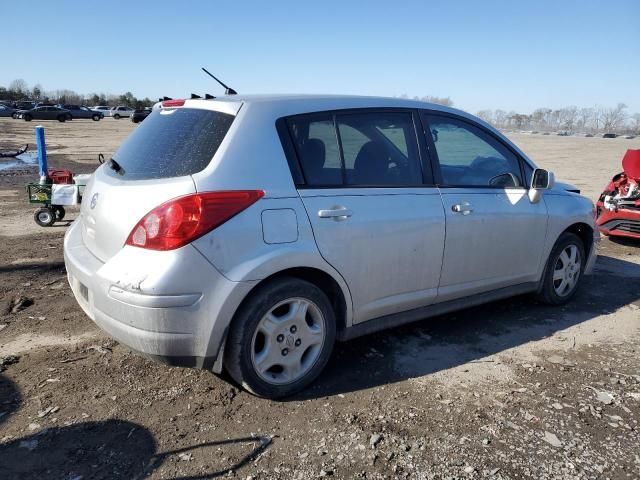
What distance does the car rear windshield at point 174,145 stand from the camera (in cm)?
302

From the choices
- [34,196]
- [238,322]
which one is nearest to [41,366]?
[238,322]

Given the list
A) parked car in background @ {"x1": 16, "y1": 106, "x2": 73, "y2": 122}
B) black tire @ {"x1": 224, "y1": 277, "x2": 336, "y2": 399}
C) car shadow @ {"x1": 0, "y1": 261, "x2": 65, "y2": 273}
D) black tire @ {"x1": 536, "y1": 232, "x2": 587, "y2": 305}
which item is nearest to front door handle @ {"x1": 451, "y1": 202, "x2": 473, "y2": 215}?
black tire @ {"x1": 224, "y1": 277, "x2": 336, "y2": 399}

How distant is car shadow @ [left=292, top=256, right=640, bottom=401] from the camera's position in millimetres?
3557

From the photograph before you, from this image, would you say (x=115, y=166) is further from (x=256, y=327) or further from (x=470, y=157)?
(x=470, y=157)

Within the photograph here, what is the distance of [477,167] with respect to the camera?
4285mm

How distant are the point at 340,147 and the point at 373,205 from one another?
0.43 meters

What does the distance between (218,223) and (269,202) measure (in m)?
0.33

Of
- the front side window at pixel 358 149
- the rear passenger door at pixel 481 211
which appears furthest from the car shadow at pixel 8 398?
the rear passenger door at pixel 481 211

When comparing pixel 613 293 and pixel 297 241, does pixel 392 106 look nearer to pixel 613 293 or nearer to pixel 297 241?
pixel 297 241

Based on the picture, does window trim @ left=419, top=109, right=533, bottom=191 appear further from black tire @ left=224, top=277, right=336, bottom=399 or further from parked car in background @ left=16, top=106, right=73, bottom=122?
parked car in background @ left=16, top=106, right=73, bottom=122

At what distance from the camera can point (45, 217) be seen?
779 centimetres

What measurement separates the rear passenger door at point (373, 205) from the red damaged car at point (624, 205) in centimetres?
490

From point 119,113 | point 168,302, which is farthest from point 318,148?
point 119,113

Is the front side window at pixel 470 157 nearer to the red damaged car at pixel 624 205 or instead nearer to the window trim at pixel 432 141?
the window trim at pixel 432 141
